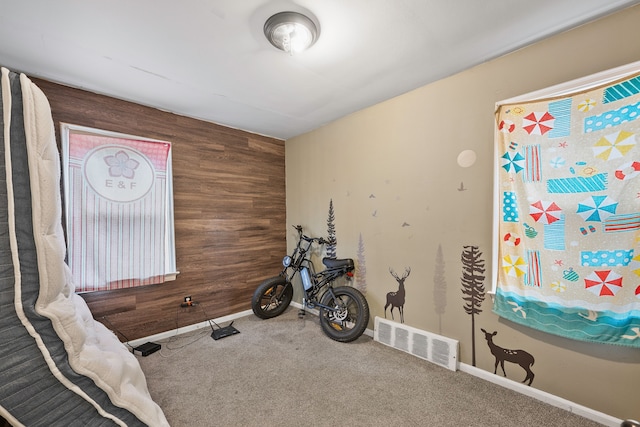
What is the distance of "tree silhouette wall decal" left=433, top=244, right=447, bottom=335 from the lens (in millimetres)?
2227

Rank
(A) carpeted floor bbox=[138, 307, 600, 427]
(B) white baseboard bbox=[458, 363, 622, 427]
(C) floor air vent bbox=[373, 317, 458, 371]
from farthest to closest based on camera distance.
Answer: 1. (C) floor air vent bbox=[373, 317, 458, 371]
2. (A) carpeted floor bbox=[138, 307, 600, 427]
3. (B) white baseboard bbox=[458, 363, 622, 427]

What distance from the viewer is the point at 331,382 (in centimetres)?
201

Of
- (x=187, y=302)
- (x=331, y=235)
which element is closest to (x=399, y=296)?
(x=331, y=235)

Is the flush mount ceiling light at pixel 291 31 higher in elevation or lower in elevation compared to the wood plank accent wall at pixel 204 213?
higher

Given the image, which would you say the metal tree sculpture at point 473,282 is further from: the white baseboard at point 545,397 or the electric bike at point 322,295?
the electric bike at point 322,295

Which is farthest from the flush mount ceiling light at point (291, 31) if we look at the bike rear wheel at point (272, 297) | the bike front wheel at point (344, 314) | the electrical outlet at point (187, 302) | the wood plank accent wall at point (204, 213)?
the electrical outlet at point (187, 302)

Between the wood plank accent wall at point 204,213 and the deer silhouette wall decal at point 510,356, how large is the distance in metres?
2.71

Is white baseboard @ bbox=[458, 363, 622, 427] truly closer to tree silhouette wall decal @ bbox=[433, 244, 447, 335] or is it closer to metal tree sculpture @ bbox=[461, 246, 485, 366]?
metal tree sculpture @ bbox=[461, 246, 485, 366]

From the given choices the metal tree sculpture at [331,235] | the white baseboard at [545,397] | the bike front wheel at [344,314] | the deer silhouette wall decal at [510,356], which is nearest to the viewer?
the white baseboard at [545,397]

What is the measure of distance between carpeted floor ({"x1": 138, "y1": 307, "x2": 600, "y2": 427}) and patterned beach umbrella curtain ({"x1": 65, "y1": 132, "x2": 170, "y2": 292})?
0.87m

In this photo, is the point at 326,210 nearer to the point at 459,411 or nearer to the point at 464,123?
the point at 464,123

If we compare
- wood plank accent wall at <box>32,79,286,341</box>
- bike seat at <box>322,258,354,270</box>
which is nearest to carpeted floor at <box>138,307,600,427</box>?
wood plank accent wall at <box>32,79,286,341</box>

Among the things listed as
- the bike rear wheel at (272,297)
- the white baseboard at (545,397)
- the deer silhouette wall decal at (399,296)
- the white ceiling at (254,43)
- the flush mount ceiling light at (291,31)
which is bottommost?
the white baseboard at (545,397)

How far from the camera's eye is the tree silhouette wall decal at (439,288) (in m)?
2.23
